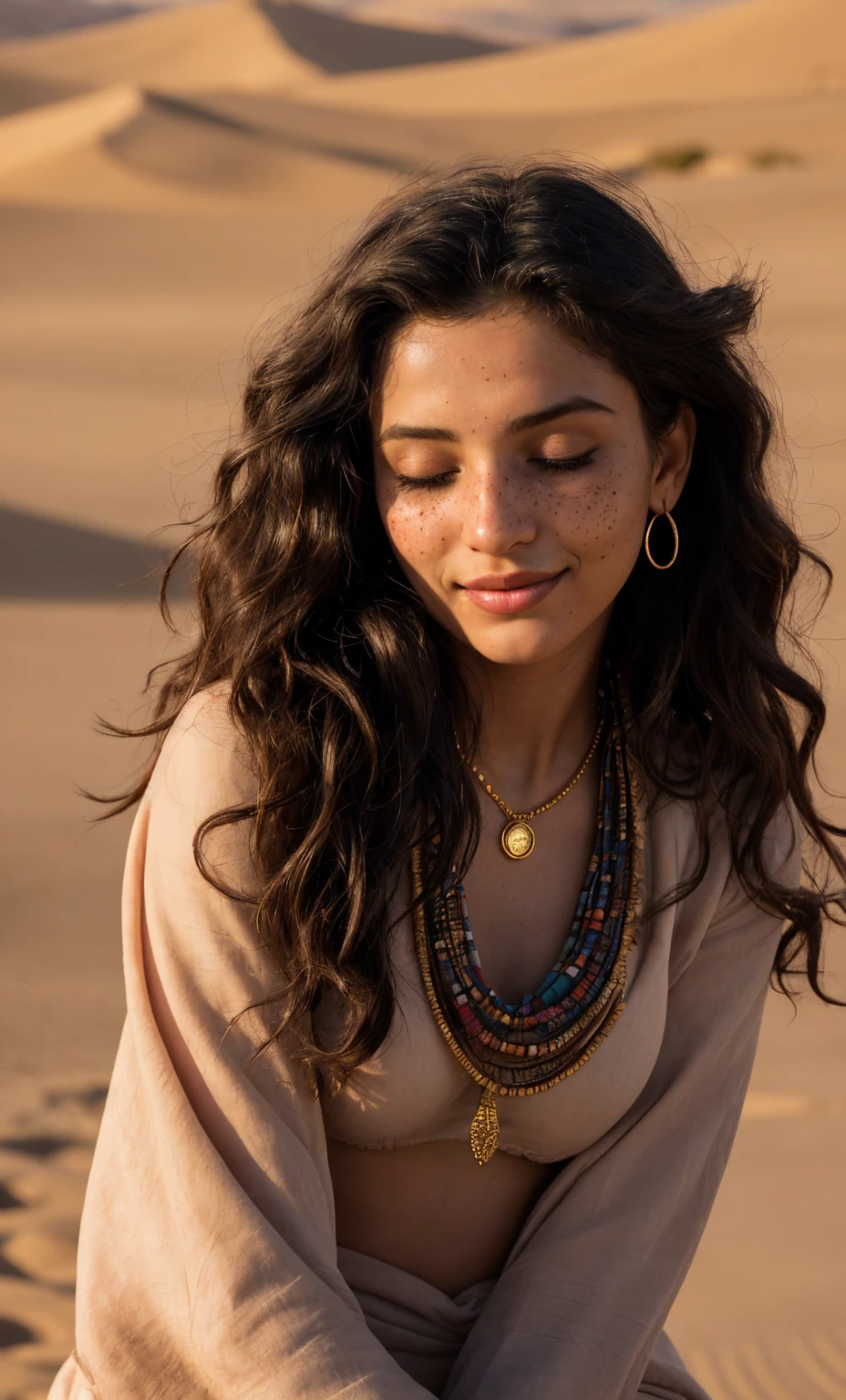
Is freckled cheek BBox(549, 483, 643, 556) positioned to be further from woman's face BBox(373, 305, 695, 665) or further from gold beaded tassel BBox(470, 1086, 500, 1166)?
gold beaded tassel BBox(470, 1086, 500, 1166)

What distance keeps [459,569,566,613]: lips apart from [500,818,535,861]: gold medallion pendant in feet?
1.21

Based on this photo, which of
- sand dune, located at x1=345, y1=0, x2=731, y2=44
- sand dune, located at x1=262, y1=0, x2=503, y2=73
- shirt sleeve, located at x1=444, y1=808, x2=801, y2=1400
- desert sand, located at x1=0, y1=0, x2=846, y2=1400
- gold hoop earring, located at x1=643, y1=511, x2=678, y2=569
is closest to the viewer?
shirt sleeve, located at x1=444, y1=808, x2=801, y2=1400

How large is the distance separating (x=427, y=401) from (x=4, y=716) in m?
6.58

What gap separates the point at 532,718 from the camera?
97.5 inches

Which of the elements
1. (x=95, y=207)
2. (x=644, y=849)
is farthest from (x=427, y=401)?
(x=95, y=207)

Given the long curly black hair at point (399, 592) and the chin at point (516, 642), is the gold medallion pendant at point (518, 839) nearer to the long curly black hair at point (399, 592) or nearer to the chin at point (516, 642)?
the long curly black hair at point (399, 592)

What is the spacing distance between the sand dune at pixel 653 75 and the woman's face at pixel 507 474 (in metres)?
51.5

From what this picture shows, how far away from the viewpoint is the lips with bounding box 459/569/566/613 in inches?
86.4

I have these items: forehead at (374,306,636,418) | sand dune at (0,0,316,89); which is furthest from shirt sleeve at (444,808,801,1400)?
sand dune at (0,0,316,89)

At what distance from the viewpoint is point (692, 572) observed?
2.57 m

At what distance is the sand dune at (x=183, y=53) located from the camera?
240 feet

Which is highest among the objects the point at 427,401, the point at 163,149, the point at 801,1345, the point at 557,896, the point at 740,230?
the point at 163,149

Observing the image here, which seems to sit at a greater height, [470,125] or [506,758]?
[470,125]

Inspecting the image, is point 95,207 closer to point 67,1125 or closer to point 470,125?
point 470,125
